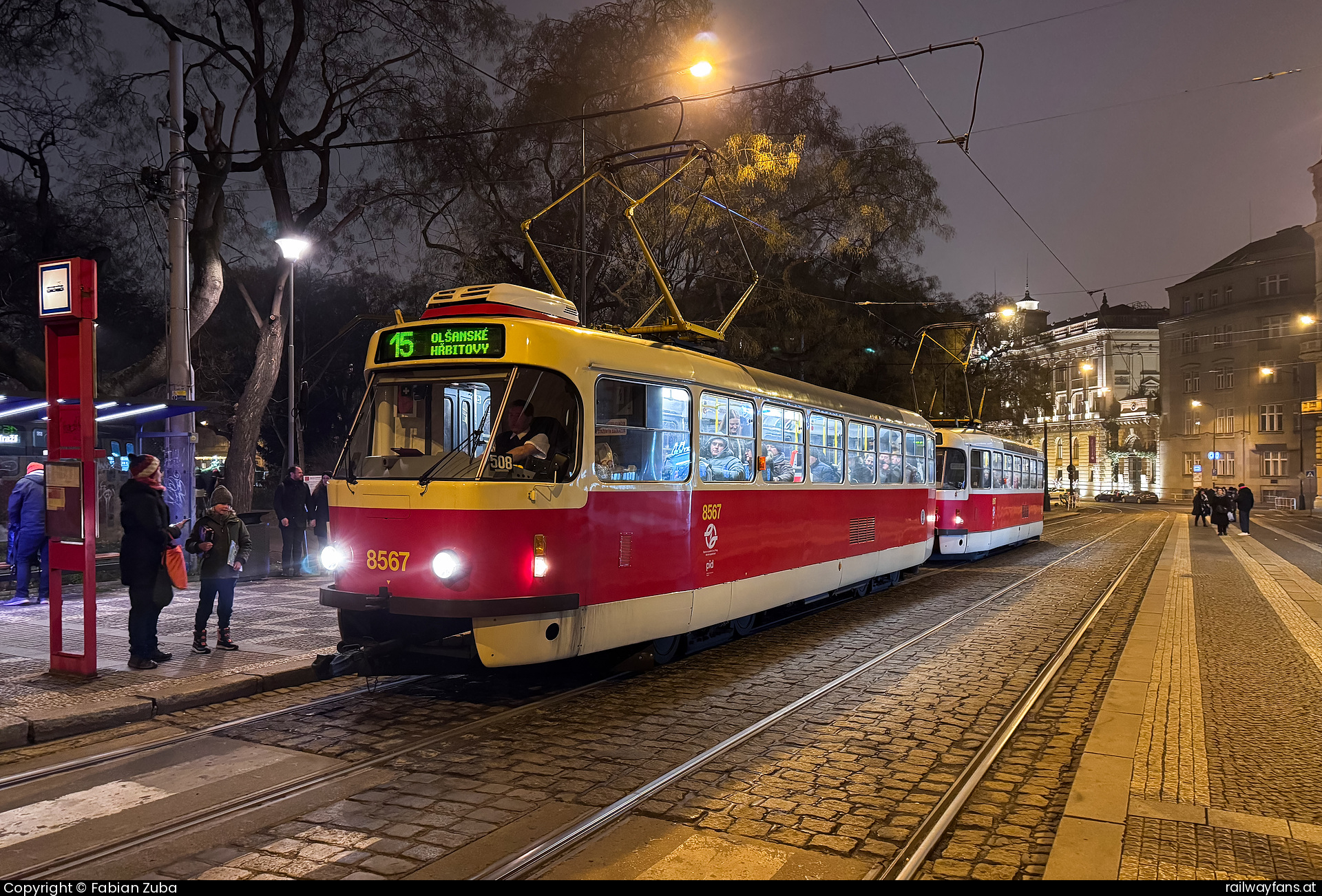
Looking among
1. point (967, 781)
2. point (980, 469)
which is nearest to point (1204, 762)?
point (967, 781)

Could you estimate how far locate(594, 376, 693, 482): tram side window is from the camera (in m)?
7.87

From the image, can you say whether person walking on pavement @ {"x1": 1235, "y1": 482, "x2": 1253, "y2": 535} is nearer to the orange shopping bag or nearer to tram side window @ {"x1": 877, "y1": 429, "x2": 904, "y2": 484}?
tram side window @ {"x1": 877, "y1": 429, "x2": 904, "y2": 484}

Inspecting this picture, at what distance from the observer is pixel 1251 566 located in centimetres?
2105

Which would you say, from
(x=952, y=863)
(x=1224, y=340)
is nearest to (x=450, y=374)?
(x=952, y=863)

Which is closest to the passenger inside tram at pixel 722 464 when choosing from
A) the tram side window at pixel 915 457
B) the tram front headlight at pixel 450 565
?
the tram front headlight at pixel 450 565

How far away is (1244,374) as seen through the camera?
241 ft

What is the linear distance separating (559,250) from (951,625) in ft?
51.3

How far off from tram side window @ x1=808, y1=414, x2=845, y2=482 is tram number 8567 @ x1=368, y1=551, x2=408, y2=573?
585 cm

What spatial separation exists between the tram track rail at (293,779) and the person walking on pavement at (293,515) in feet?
23.5

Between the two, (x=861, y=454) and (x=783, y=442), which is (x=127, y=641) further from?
(x=861, y=454)

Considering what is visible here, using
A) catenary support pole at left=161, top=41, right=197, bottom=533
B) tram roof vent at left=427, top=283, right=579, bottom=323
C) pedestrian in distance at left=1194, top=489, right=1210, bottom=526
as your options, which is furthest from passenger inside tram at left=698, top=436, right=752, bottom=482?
pedestrian in distance at left=1194, top=489, right=1210, bottom=526

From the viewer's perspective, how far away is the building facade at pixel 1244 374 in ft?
226

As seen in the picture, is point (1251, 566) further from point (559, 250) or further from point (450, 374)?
point (450, 374)

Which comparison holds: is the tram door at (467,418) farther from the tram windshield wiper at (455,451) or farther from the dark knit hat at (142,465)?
the dark knit hat at (142,465)
